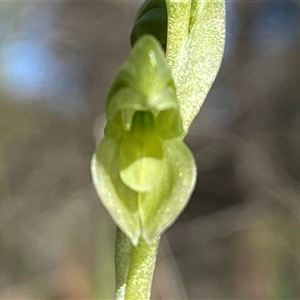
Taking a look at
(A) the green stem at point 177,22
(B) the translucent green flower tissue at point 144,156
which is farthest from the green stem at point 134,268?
(A) the green stem at point 177,22

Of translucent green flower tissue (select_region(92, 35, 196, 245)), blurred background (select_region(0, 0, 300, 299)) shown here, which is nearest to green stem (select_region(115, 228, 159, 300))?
translucent green flower tissue (select_region(92, 35, 196, 245))

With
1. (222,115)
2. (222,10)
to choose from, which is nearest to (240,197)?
(222,115)

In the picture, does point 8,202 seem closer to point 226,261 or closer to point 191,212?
point 191,212

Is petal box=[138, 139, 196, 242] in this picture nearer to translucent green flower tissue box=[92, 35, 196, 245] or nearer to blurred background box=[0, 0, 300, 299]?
translucent green flower tissue box=[92, 35, 196, 245]

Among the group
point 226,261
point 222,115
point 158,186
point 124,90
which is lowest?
point 226,261

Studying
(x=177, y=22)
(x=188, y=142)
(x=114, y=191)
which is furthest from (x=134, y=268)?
(x=188, y=142)

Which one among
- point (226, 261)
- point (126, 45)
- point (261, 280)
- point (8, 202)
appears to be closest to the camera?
point (261, 280)
